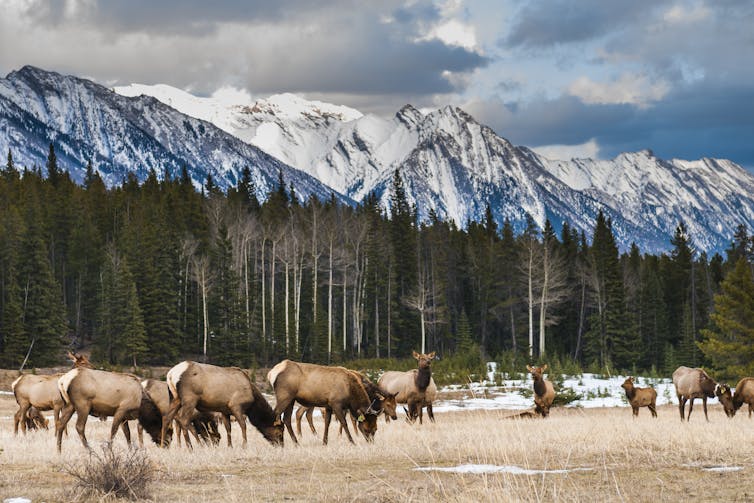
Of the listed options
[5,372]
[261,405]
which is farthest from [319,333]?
[261,405]

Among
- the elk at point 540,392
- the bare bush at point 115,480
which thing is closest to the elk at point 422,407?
the elk at point 540,392

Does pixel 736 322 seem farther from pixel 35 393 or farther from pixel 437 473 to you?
pixel 437 473

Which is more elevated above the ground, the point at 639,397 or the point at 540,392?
the point at 540,392

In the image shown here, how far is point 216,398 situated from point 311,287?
2704 inches

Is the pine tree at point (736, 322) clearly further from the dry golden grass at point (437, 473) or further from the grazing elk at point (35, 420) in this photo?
the grazing elk at point (35, 420)

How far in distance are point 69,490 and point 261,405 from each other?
6402mm

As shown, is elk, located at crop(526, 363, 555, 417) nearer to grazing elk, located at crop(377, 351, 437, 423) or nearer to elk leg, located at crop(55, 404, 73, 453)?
grazing elk, located at crop(377, 351, 437, 423)

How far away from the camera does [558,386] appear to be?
40031mm

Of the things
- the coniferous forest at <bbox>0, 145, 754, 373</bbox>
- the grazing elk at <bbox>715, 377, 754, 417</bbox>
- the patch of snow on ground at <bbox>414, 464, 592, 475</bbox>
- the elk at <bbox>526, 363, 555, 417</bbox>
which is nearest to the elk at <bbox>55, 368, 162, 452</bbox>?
the patch of snow on ground at <bbox>414, 464, 592, 475</bbox>

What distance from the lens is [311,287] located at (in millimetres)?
84625

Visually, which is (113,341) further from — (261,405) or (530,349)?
(261,405)

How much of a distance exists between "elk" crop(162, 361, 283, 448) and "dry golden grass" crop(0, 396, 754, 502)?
505 mm

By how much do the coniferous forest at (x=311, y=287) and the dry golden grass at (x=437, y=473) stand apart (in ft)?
133

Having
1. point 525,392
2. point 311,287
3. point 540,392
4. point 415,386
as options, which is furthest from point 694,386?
point 311,287
